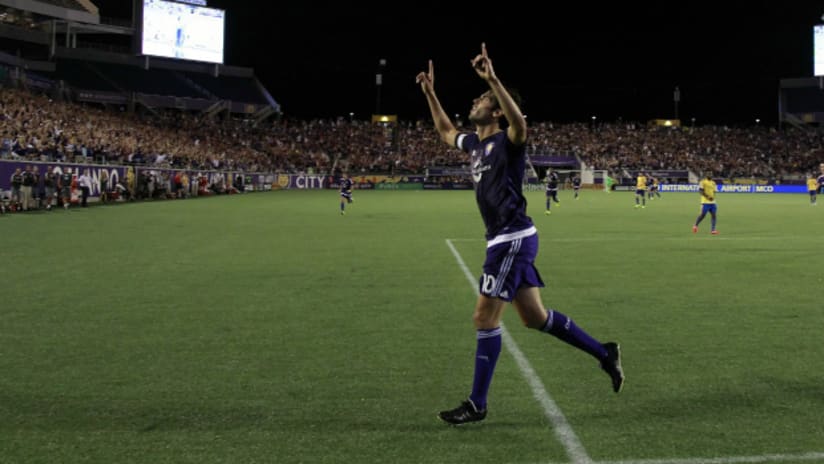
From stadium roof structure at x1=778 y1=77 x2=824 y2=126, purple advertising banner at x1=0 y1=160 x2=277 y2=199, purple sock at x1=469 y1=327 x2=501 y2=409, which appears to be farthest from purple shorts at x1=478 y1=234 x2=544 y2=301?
stadium roof structure at x1=778 y1=77 x2=824 y2=126

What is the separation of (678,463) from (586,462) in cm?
52

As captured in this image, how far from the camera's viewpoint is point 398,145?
85688 millimetres

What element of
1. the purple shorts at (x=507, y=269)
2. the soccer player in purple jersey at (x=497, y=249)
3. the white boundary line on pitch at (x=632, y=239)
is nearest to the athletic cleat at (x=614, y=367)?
the soccer player in purple jersey at (x=497, y=249)

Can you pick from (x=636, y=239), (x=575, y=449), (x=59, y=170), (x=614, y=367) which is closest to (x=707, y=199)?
(x=636, y=239)

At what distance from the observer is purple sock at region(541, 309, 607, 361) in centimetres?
496

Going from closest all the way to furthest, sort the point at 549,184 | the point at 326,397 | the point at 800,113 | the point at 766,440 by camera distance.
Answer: the point at 766,440, the point at 326,397, the point at 549,184, the point at 800,113

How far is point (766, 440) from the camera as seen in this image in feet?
13.9

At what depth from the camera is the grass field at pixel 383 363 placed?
421 centimetres

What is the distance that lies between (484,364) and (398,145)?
3223 inches

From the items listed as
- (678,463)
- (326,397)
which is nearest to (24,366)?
(326,397)

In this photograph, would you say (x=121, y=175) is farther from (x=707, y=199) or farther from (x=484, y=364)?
(x=484, y=364)

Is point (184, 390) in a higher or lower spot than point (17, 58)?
lower

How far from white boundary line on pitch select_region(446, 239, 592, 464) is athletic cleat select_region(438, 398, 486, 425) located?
1.61ft

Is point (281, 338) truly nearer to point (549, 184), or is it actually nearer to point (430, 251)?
point (430, 251)
